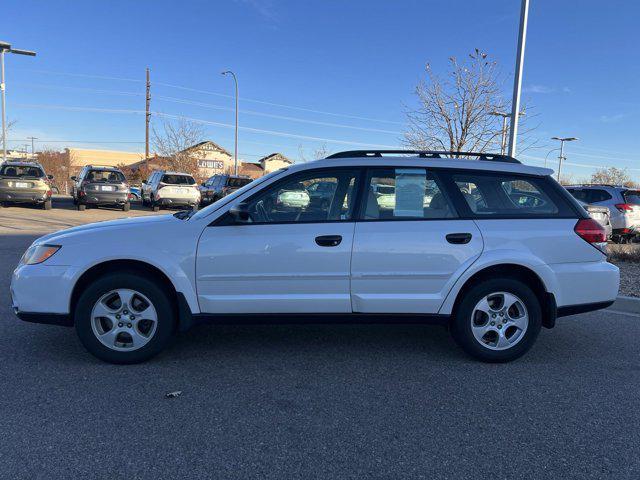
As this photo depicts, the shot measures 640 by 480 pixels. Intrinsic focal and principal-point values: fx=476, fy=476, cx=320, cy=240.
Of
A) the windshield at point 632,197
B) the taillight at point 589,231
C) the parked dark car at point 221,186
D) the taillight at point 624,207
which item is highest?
the parked dark car at point 221,186

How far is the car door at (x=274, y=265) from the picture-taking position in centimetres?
375

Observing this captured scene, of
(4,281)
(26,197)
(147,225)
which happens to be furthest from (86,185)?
(147,225)

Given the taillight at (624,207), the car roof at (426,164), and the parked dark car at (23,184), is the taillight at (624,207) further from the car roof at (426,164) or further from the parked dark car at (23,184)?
the parked dark car at (23,184)

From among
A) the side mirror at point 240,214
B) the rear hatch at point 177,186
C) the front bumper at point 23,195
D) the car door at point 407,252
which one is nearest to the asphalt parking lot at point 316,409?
the car door at point 407,252

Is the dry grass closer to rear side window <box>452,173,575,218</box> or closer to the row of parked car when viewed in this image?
the row of parked car

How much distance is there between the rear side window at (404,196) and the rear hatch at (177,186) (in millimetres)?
16743

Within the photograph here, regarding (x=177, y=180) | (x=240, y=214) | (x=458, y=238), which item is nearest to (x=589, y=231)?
(x=458, y=238)

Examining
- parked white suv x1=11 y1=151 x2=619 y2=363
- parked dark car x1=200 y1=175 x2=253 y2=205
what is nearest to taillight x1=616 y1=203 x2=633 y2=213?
parked white suv x1=11 y1=151 x2=619 y2=363

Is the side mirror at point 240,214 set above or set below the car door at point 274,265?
above

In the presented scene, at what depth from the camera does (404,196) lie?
13.1 feet

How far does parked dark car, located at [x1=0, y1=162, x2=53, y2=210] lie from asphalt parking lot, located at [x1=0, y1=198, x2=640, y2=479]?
14818 millimetres

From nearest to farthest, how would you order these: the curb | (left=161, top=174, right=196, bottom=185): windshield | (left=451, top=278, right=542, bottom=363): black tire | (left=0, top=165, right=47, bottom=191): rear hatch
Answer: (left=451, top=278, right=542, bottom=363): black tire < the curb < (left=0, top=165, right=47, bottom=191): rear hatch < (left=161, top=174, right=196, bottom=185): windshield

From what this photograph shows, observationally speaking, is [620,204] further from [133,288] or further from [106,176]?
[106,176]

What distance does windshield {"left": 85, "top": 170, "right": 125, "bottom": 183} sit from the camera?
60.1 ft
